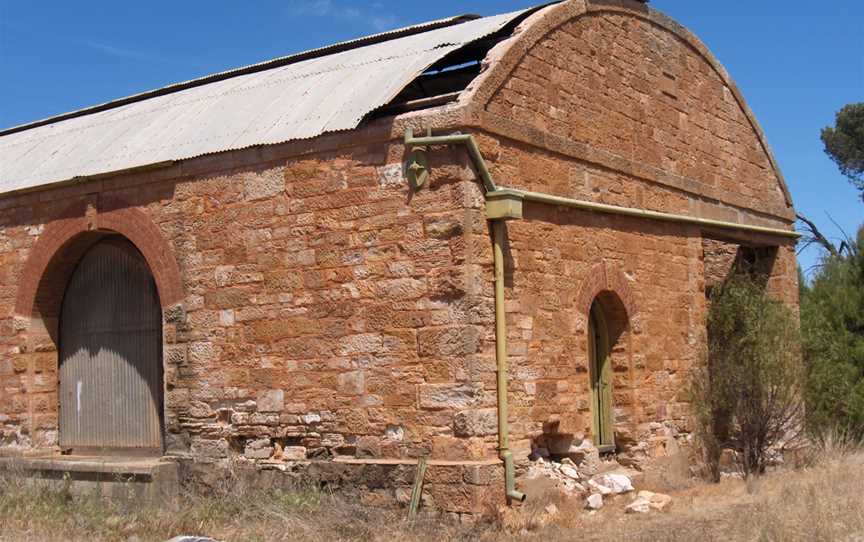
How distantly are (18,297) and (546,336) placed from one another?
5.92 m

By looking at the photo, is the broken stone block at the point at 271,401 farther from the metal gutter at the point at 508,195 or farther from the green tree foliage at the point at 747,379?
the green tree foliage at the point at 747,379

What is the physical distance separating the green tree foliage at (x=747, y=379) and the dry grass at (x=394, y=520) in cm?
132

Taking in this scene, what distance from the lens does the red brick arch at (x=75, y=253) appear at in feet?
34.0

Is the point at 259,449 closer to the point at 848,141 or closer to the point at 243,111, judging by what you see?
the point at 243,111

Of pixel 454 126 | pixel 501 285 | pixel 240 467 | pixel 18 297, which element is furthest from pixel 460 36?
pixel 18 297

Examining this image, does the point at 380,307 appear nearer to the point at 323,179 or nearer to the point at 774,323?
the point at 323,179

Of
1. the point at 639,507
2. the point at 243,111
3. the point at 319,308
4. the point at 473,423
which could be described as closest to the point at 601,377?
the point at 639,507

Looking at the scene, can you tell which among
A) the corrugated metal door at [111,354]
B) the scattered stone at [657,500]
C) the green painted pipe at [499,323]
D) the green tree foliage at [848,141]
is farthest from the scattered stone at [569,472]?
the green tree foliage at [848,141]

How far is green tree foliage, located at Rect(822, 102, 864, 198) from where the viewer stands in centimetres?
2866

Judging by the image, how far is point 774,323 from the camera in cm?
1174

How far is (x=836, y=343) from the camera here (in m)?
14.0

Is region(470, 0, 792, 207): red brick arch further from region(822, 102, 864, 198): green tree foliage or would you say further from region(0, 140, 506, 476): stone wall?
region(822, 102, 864, 198): green tree foliage

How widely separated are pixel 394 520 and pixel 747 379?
4.73m

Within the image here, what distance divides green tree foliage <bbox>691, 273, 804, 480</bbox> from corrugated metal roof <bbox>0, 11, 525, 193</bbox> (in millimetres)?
4444
